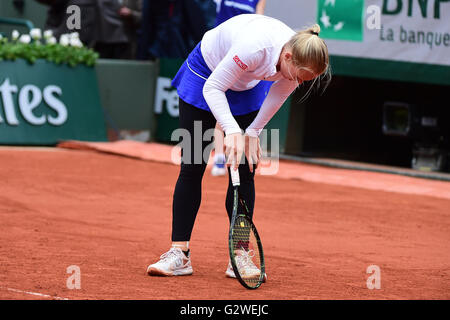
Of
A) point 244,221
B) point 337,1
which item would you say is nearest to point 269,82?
point 244,221

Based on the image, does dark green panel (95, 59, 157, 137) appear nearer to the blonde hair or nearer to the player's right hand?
the player's right hand

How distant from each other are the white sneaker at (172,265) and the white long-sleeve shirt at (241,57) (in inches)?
28.1

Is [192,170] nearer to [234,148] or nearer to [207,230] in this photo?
[234,148]

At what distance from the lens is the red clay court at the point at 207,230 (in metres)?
3.99

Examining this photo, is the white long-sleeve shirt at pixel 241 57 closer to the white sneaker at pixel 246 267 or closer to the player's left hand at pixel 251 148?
the player's left hand at pixel 251 148

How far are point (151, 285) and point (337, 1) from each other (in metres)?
6.02

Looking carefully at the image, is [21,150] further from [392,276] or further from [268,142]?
[392,276]

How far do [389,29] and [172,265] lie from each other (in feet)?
18.4

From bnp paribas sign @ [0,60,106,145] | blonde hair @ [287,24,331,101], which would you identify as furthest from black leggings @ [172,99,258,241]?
bnp paribas sign @ [0,60,106,145]

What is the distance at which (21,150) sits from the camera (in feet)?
30.5

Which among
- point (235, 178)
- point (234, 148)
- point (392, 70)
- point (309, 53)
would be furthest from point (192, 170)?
point (392, 70)

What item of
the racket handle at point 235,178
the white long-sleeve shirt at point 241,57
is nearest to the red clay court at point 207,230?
the racket handle at point 235,178

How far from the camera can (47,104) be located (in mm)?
9648

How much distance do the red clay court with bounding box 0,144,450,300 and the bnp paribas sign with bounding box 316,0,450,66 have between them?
1302mm
